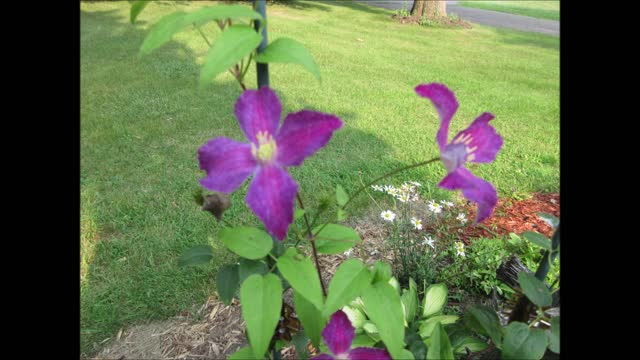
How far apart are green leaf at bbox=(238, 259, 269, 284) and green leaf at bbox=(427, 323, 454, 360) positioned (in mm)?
451

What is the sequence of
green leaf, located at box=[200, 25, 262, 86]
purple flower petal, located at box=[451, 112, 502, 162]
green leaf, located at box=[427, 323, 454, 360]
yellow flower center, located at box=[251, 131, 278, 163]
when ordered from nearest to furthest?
green leaf, located at box=[200, 25, 262, 86]
yellow flower center, located at box=[251, 131, 278, 163]
purple flower petal, located at box=[451, 112, 502, 162]
green leaf, located at box=[427, 323, 454, 360]

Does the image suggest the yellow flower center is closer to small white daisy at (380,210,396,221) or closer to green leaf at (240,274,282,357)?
green leaf at (240,274,282,357)

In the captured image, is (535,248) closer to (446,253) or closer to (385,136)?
(446,253)

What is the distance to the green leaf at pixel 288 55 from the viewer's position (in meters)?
0.62

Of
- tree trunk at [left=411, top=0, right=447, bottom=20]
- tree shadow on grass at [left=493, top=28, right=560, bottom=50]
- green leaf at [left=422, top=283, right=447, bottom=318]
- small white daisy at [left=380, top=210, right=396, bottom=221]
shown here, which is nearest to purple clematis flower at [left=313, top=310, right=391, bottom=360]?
green leaf at [left=422, top=283, right=447, bottom=318]

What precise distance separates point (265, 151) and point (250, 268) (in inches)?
12.3

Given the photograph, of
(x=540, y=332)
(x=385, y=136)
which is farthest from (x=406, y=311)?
(x=385, y=136)

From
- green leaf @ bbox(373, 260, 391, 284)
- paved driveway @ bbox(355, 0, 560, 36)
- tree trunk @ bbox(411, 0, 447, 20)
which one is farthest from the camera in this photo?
paved driveway @ bbox(355, 0, 560, 36)

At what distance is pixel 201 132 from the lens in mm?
3553

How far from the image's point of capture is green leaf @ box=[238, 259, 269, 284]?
0.84 meters

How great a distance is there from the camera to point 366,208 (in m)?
2.63

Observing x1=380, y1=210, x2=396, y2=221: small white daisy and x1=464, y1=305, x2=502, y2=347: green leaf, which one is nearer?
x1=464, y1=305, x2=502, y2=347: green leaf

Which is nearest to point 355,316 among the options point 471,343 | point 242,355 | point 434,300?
point 434,300

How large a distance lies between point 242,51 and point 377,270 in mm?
528
